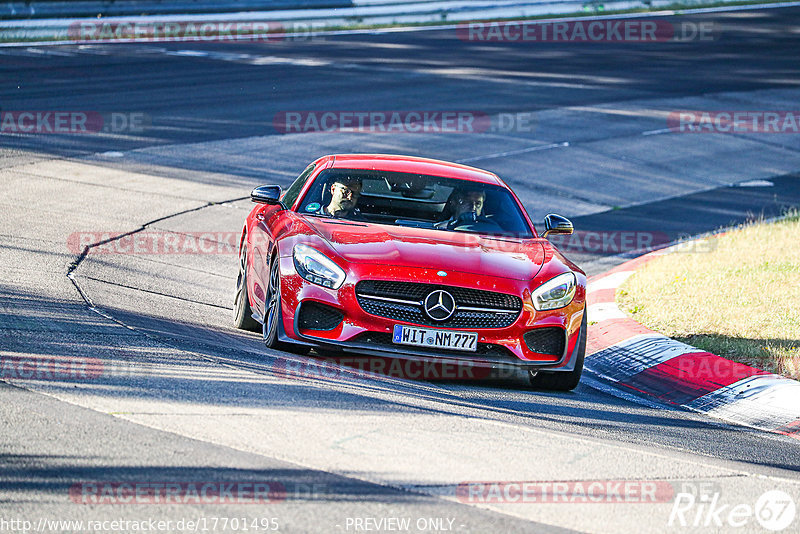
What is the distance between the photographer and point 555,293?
7.80 meters

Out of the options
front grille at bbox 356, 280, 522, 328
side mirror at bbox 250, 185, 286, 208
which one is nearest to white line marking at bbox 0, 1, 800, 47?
side mirror at bbox 250, 185, 286, 208

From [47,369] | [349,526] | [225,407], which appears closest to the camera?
[349,526]

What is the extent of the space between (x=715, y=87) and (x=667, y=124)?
209 inches

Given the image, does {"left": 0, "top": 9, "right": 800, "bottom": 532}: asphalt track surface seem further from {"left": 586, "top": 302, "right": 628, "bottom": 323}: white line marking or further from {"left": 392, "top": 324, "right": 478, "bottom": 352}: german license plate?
{"left": 586, "top": 302, "right": 628, "bottom": 323}: white line marking

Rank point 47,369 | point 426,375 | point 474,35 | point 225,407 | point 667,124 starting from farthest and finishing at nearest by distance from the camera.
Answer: point 474,35
point 667,124
point 426,375
point 47,369
point 225,407

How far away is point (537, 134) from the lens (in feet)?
67.6

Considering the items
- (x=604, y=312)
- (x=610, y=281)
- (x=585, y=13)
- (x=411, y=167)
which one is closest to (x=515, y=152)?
(x=610, y=281)

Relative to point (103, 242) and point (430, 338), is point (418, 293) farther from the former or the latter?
point (103, 242)

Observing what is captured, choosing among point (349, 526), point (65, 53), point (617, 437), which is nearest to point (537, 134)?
point (65, 53)

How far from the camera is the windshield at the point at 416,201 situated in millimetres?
8836

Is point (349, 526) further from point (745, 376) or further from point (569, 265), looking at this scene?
point (745, 376)

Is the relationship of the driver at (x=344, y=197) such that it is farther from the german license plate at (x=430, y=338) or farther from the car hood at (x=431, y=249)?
the german license plate at (x=430, y=338)

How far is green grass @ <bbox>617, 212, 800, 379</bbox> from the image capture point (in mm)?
9078

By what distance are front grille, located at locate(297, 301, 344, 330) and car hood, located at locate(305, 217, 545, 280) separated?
380 mm
